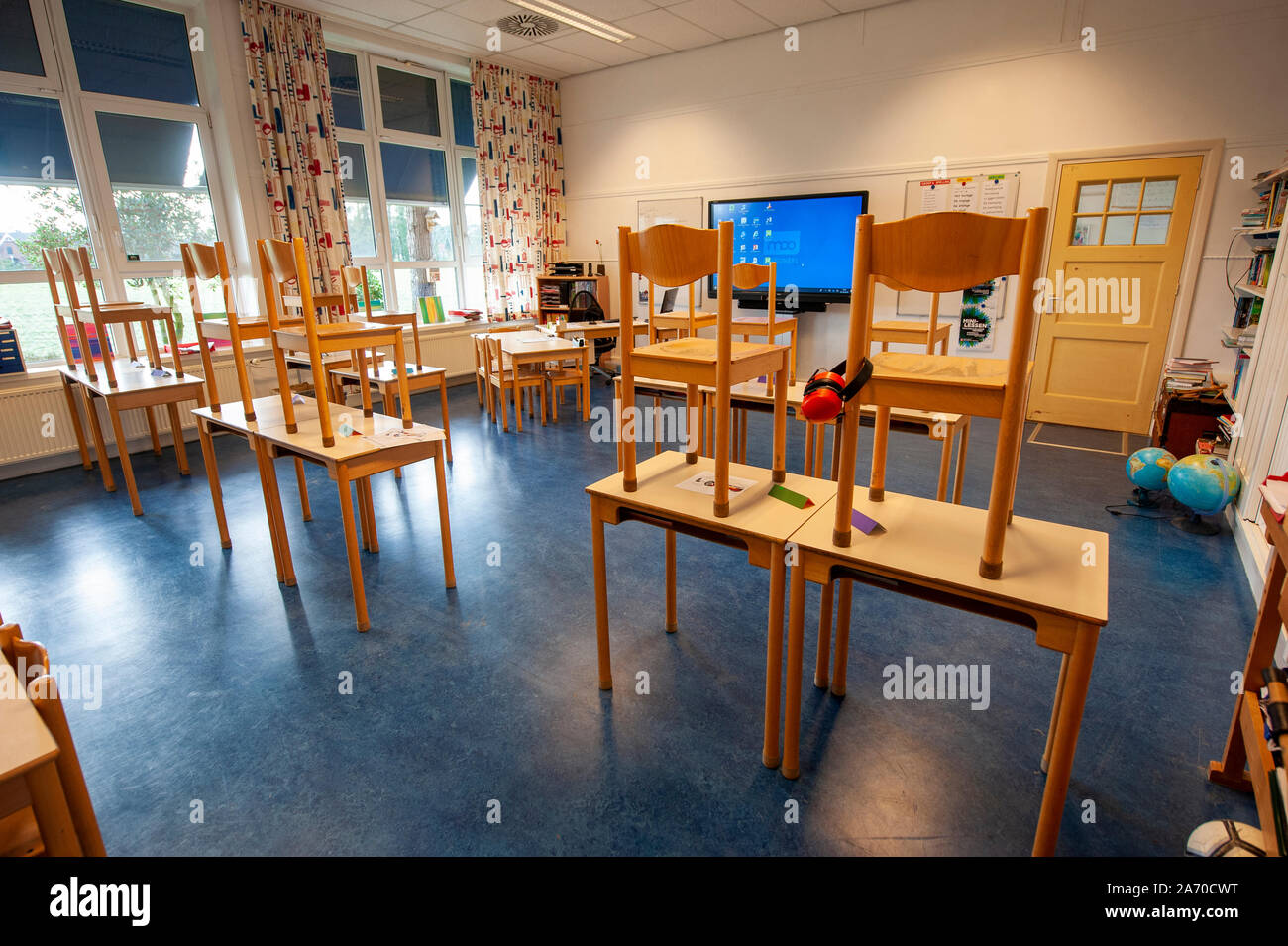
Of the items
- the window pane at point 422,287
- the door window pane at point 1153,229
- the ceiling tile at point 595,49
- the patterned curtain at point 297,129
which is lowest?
the window pane at point 422,287

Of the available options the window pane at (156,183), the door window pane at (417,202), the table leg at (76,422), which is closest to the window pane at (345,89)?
the door window pane at (417,202)

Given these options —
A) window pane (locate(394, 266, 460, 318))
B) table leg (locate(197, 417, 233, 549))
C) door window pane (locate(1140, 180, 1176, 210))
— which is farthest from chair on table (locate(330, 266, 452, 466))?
door window pane (locate(1140, 180, 1176, 210))

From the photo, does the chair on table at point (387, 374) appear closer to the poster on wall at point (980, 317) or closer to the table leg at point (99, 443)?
the table leg at point (99, 443)

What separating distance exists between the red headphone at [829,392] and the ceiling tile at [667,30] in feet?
17.7

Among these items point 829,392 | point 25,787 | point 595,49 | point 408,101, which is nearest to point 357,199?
point 408,101

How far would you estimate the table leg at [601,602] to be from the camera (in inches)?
71.0

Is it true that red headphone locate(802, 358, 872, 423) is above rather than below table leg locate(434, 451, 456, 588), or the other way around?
above

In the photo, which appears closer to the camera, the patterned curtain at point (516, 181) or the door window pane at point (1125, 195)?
the door window pane at point (1125, 195)

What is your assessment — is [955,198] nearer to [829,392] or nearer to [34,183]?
[829,392]

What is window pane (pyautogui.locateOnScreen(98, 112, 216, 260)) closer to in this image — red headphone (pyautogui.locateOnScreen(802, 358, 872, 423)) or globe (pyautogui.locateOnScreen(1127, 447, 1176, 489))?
red headphone (pyautogui.locateOnScreen(802, 358, 872, 423))

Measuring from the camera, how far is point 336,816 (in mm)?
1553

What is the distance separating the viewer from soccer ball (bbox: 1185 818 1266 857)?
3.46ft

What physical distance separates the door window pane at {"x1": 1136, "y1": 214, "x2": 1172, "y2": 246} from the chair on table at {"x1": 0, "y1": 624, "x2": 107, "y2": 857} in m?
5.96

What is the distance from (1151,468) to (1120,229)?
2348 mm
